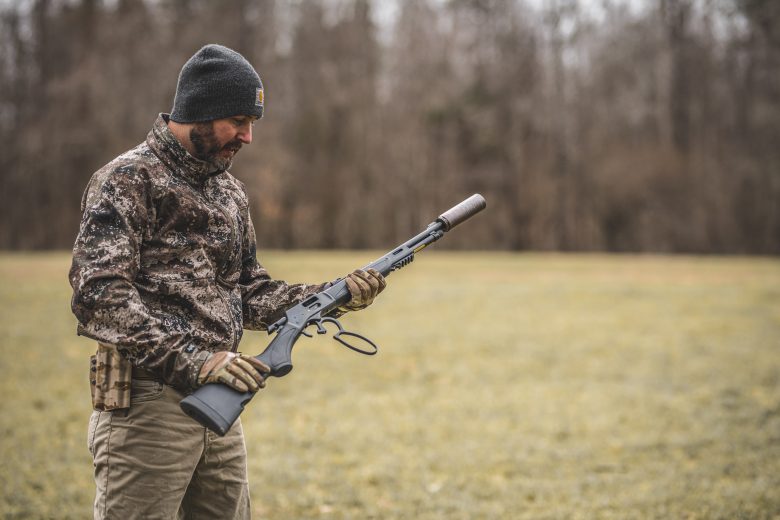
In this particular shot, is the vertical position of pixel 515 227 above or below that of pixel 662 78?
below

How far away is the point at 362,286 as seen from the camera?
313cm

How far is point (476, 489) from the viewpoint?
6.11 metres

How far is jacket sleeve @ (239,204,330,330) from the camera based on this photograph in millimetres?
3180

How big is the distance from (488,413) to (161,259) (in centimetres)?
689

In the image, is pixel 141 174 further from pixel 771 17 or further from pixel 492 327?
pixel 771 17

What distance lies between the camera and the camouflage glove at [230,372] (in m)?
2.52

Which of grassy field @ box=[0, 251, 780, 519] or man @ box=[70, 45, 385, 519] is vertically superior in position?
man @ box=[70, 45, 385, 519]

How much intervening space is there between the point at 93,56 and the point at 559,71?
932 inches

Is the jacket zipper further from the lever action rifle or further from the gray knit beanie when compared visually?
the gray knit beanie

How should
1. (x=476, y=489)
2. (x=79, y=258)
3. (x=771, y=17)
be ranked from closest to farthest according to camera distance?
1. (x=79, y=258)
2. (x=476, y=489)
3. (x=771, y=17)

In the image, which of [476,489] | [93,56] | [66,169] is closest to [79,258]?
[476,489]

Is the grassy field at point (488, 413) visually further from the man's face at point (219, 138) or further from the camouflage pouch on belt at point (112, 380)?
the man's face at point (219, 138)

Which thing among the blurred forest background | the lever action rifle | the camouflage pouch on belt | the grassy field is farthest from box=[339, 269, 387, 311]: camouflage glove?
the blurred forest background

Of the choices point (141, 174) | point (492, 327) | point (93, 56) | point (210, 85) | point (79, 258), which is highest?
point (93, 56)
